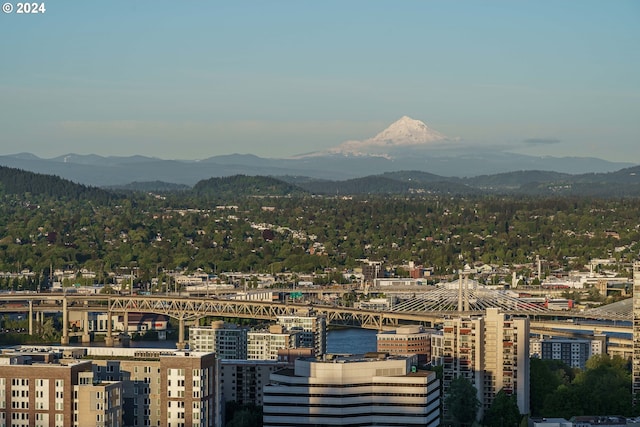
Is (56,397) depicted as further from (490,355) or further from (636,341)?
(636,341)

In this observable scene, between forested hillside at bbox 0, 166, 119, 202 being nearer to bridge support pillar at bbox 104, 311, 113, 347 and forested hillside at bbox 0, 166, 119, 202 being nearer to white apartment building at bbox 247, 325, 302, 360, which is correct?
bridge support pillar at bbox 104, 311, 113, 347

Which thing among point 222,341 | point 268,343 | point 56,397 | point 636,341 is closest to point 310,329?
point 222,341

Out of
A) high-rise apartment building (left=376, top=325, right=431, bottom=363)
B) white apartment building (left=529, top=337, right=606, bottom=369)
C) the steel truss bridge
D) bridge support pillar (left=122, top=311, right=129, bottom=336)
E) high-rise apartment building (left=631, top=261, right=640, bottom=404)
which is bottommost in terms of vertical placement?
bridge support pillar (left=122, top=311, right=129, bottom=336)

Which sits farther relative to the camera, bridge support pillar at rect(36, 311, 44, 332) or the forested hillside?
the forested hillside

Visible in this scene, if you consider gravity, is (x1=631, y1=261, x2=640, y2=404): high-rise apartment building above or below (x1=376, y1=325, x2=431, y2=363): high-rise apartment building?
above

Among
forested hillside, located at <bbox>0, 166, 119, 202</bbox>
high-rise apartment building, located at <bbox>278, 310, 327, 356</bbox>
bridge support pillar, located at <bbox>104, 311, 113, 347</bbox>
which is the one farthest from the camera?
forested hillside, located at <bbox>0, 166, 119, 202</bbox>

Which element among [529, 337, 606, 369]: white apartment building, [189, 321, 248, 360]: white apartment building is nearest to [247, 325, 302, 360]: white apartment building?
[189, 321, 248, 360]: white apartment building
